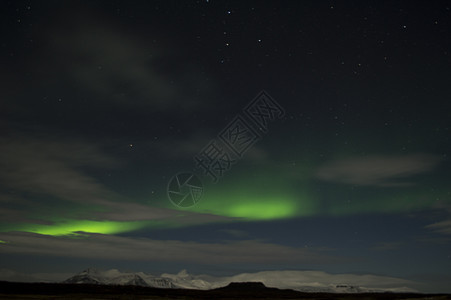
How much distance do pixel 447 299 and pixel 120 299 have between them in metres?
59.6

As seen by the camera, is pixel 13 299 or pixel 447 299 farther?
pixel 447 299

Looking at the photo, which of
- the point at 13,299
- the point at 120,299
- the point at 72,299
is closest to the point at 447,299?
the point at 120,299

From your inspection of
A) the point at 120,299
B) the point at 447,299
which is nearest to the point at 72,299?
the point at 120,299

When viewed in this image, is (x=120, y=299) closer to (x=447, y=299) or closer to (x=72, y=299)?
(x=72, y=299)

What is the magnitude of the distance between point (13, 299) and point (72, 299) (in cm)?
929

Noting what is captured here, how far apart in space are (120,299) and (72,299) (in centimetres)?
825

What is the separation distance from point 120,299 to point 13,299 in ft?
57.0

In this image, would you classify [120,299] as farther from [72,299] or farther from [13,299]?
[13,299]

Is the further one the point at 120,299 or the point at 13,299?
the point at 120,299

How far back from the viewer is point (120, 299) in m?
67.0

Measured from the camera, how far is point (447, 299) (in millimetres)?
65750

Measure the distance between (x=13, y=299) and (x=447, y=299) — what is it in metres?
74.9

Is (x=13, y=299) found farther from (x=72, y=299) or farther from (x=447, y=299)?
(x=447, y=299)
